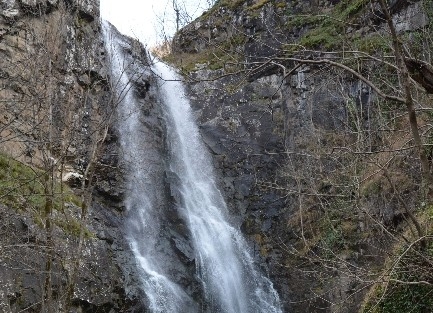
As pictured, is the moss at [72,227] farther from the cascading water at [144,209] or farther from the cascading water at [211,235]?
the cascading water at [211,235]

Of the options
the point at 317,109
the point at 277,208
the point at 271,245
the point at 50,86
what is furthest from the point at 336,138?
the point at 50,86

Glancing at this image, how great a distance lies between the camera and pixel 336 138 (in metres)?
17.0

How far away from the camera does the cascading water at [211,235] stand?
13562mm

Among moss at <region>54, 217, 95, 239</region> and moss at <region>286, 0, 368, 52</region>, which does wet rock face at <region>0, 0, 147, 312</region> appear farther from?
moss at <region>286, 0, 368, 52</region>

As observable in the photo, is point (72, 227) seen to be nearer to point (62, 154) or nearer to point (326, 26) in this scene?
point (62, 154)

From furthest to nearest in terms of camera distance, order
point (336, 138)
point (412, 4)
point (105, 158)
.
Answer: point (336, 138), point (412, 4), point (105, 158)

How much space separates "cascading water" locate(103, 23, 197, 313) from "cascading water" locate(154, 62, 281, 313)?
1.09 meters

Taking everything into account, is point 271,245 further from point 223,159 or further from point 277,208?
point 223,159

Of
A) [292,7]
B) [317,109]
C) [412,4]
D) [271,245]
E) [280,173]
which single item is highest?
[292,7]

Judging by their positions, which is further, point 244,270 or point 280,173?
point 280,173

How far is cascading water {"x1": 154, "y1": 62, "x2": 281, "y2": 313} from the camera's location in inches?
534

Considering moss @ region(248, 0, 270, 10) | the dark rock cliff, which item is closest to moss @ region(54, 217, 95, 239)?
the dark rock cliff

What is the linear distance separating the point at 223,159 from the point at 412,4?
8.41 metres


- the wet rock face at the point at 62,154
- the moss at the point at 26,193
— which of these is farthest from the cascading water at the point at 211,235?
the moss at the point at 26,193
